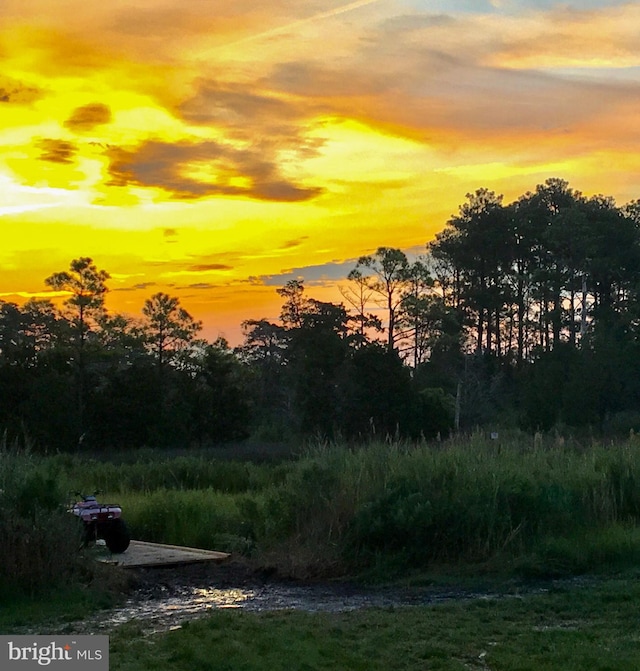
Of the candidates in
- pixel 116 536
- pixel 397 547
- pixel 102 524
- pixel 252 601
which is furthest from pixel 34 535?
pixel 397 547

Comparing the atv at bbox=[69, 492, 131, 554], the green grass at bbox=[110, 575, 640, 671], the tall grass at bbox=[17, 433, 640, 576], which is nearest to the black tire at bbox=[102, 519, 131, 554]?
the atv at bbox=[69, 492, 131, 554]

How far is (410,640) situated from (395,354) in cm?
3531

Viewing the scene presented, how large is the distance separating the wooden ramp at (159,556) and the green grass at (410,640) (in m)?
3.70

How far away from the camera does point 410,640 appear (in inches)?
332

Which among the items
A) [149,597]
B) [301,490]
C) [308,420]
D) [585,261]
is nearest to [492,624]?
[149,597]

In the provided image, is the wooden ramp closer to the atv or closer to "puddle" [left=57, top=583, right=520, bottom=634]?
the atv

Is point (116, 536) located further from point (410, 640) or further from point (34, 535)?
point (410, 640)

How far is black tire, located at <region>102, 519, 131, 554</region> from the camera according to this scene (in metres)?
13.5

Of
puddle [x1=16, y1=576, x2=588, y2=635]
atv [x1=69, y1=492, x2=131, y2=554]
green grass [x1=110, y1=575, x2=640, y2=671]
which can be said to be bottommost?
puddle [x1=16, y1=576, x2=588, y2=635]

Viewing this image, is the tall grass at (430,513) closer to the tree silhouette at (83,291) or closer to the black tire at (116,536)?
the black tire at (116,536)

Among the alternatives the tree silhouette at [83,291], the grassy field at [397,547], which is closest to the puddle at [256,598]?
the grassy field at [397,547]

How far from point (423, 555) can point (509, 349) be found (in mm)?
48411

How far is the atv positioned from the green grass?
4.15 metres

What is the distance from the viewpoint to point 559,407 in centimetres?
4497
